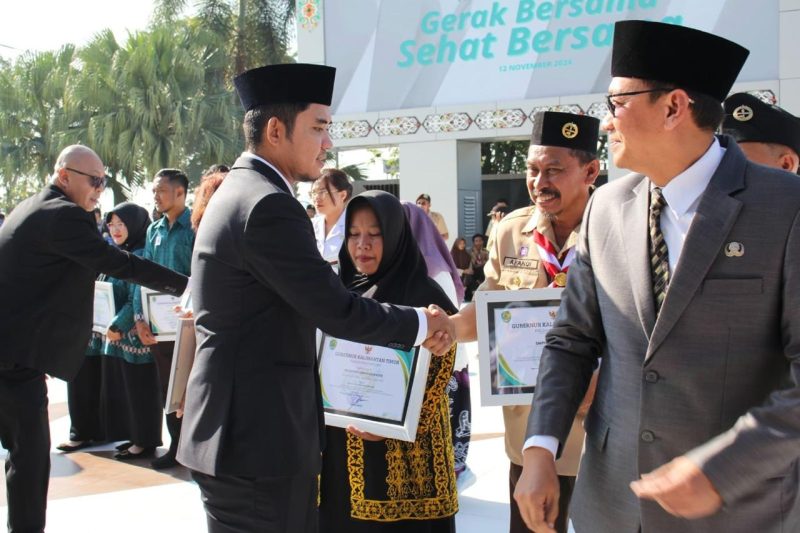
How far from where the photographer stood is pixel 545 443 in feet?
5.72

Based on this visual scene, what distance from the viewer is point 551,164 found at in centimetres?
294

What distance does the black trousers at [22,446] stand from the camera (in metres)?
3.69

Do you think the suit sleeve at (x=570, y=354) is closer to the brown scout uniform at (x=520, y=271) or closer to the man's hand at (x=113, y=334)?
the brown scout uniform at (x=520, y=271)

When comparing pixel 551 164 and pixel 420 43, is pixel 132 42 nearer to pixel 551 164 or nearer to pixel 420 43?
pixel 420 43

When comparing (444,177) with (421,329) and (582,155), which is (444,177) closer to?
(582,155)

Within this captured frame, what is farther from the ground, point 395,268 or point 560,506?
point 395,268

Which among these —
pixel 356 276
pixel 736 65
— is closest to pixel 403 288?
pixel 356 276

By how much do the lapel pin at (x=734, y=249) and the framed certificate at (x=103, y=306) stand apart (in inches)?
186

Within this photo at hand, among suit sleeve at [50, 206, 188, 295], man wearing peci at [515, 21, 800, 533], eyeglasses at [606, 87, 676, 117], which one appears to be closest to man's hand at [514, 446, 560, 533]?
man wearing peci at [515, 21, 800, 533]

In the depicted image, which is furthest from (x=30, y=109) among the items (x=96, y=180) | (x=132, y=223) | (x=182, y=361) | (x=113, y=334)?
(x=182, y=361)

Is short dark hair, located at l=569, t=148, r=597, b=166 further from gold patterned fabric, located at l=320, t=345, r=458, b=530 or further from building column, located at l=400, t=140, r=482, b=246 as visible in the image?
building column, located at l=400, t=140, r=482, b=246

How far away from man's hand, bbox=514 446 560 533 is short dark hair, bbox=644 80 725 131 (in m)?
0.77

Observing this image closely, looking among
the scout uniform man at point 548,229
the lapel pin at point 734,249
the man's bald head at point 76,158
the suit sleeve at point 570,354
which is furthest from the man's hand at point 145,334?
the lapel pin at point 734,249

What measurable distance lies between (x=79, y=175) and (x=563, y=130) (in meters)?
2.49
